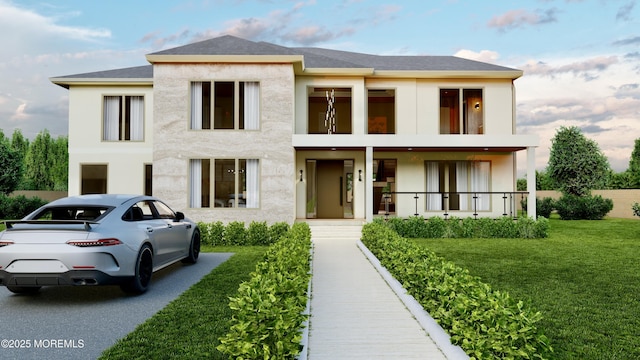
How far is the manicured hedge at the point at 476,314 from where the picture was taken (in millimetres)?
3371

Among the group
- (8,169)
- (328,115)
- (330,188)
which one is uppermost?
(328,115)

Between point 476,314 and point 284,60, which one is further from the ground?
point 284,60

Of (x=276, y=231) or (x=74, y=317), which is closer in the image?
(x=74, y=317)

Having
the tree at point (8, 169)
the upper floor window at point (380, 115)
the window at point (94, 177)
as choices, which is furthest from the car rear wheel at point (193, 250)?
the tree at point (8, 169)

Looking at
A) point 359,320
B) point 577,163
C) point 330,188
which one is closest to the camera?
point 359,320

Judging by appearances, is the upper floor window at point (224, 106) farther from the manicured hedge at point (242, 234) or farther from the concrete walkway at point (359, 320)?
the concrete walkway at point (359, 320)

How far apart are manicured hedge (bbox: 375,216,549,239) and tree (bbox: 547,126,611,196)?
12190mm

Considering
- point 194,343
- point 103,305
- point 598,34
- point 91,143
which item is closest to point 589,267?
point 194,343

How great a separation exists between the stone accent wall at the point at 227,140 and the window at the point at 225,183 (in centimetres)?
18

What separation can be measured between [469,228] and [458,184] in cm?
286

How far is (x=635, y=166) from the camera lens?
35281 millimetres

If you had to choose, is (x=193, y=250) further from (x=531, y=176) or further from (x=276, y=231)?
(x=531, y=176)

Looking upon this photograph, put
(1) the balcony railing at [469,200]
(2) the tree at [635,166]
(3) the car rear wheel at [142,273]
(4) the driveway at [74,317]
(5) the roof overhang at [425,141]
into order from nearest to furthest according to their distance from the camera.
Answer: (4) the driveway at [74,317] → (3) the car rear wheel at [142,273] → (5) the roof overhang at [425,141] → (1) the balcony railing at [469,200] → (2) the tree at [635,166]

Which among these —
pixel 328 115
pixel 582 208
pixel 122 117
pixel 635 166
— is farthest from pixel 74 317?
pixel 635 166
